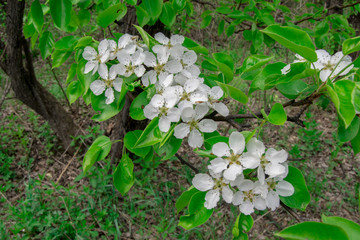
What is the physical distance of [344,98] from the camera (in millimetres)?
604

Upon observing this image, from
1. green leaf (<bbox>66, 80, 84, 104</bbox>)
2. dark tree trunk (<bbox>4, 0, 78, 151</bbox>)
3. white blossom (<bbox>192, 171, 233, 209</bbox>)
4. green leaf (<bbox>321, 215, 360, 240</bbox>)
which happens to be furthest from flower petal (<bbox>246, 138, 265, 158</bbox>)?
dark tree trunk (<bbox>4, 0, 78, 151</bbox>)

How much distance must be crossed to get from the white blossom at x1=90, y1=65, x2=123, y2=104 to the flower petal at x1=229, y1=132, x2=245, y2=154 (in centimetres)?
41

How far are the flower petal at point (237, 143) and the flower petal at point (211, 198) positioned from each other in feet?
0.42

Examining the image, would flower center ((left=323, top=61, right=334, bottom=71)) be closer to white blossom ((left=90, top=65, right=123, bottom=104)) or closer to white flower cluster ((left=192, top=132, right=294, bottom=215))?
white flower cluster ((left=192, top=132, right=294, bottom=215))

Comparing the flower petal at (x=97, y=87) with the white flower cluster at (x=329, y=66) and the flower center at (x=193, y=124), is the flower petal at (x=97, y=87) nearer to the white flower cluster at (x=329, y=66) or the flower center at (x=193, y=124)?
the flower center at (x=193, y=124)

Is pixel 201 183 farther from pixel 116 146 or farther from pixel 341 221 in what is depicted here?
pixel 116 146

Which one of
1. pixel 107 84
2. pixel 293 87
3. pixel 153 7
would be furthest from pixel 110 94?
pixel 293 87

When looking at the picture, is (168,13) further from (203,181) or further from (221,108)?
(203,181)

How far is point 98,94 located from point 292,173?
2.15ft

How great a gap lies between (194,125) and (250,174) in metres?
0.21

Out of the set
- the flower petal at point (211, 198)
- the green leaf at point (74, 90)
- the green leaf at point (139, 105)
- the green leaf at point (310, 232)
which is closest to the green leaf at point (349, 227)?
the green leaf at point (310, 232)

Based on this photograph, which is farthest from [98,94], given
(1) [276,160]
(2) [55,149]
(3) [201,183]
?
(2) [55,149]

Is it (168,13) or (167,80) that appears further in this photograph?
(168,13)

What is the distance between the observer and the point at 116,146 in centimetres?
253
